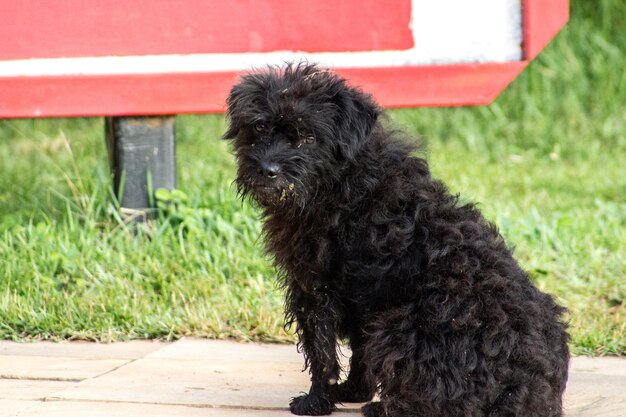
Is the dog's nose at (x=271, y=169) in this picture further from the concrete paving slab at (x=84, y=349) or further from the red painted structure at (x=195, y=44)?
the red painted structure at (x=195, y=44)

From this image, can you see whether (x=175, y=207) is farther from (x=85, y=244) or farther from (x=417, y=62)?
(x=417, y=62)

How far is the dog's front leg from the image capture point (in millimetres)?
3936

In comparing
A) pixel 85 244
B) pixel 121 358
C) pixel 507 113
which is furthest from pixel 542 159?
pixel 121 358

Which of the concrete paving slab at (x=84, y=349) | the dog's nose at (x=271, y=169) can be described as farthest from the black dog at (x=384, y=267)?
the concrete paving slab at (x=84, y=349)

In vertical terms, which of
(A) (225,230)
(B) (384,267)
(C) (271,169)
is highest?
(C) (271,169)

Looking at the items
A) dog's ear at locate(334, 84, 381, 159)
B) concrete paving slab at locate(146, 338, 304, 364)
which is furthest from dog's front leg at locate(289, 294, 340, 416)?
concrete paving slab at locate(146, 338, 304, 364)

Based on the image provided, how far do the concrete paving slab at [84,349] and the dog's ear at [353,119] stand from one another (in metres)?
1.81

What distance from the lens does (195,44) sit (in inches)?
241

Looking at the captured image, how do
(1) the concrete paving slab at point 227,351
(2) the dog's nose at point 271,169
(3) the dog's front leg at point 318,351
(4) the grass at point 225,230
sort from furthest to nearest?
(4) the grass at point 225,230 < (1) the concrete paving slab at point 227,351 < (3) the dog's front leg at point 318,351 < (2) the dog's nose at point 271,169

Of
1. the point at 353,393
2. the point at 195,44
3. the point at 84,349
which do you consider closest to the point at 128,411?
the point at 353,393

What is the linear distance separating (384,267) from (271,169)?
577mm

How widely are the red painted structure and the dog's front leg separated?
2.36 metres

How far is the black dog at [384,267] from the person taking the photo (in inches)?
141

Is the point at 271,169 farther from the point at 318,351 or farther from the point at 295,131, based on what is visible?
the point at 318,351
